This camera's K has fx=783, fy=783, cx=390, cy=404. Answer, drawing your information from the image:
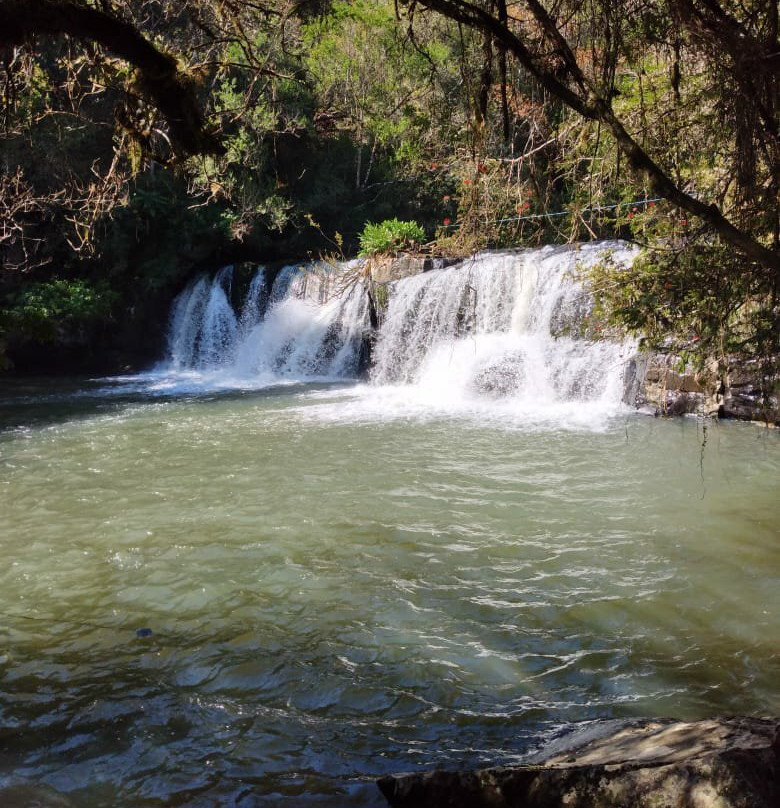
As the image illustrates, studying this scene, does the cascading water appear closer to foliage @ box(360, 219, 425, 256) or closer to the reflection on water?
foliage @ box(360, 219, 425, 256)

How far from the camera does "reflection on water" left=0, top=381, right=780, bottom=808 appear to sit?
11.2 ft

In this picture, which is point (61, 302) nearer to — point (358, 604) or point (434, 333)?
point (434, 333)

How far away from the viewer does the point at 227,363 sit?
1736 cm

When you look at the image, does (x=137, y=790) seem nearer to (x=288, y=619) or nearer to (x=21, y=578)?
(x=288, y=619)

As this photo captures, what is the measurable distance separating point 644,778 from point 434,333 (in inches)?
468

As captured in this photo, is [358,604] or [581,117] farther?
[358,604]

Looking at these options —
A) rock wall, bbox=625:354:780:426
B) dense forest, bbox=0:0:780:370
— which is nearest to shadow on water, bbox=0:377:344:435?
dense forest, bbox=0:0:780:370

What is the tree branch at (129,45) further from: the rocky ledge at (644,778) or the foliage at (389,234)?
the foliage at (389,234)

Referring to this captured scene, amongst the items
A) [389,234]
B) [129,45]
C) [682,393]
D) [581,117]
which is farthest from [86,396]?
[581,117]

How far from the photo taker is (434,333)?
1384 cm

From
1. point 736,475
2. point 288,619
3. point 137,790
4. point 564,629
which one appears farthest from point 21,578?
point 736,475

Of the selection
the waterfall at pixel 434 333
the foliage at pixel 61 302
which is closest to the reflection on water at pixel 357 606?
the waterfall at pixel 434 333

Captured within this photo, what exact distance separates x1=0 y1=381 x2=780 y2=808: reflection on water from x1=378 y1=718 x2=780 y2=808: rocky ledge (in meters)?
0.55

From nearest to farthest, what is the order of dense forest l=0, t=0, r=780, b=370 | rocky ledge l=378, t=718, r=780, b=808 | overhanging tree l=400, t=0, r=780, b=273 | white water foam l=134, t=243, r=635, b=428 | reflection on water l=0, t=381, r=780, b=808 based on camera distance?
rocky ledge l=378, t=718, r=780, b=808 < overhanging tree l=400, t=0, r=780, b=273 < dense forest l=0, t=0, r=780, b=370 < reflection on water l=0, t=381, r=780, b=808 < white water foam l=134, t=243, r=635, b=428
